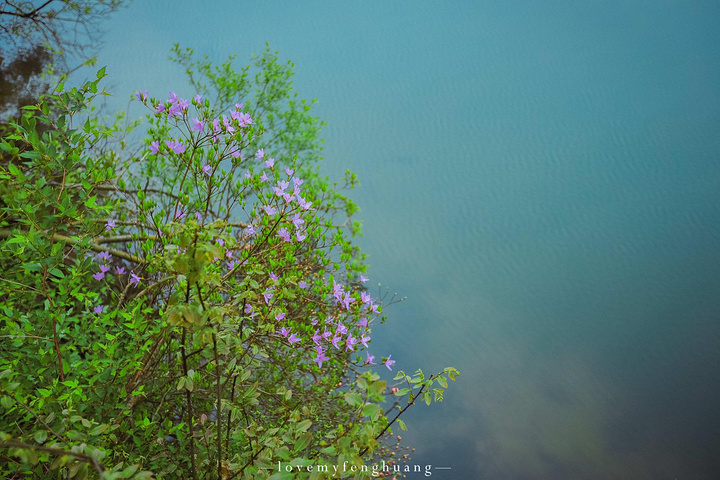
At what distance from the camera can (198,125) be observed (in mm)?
1529

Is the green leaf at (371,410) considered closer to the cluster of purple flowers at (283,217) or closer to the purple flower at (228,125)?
the cluster of purple flowers at (283,217)

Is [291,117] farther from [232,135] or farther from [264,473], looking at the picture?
[264,473]

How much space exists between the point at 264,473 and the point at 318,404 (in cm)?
119

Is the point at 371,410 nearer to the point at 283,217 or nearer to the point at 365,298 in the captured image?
the point at 283,217

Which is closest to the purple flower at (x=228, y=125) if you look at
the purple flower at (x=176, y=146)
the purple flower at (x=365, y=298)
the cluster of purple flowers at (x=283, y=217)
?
the cluster of purple flowers at (x=283, y=217)

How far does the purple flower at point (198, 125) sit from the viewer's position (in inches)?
59.9

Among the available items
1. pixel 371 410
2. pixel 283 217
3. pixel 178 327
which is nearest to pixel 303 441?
pixel 371 410

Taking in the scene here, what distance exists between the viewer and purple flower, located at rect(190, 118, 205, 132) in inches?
59.9

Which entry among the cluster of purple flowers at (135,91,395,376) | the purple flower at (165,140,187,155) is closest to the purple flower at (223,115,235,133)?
the cluster of purple flowers at (135,91,395,376)

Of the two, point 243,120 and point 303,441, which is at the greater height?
point 243,120

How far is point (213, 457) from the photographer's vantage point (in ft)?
4.54

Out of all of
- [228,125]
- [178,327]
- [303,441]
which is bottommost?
[303,441]

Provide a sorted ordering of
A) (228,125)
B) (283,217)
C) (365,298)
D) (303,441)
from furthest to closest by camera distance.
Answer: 1. (365,298)
2. (283,217)
3. (228,125)
4. (303,441)

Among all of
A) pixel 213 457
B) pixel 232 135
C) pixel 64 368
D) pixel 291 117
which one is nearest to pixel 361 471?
pixel 213 457
